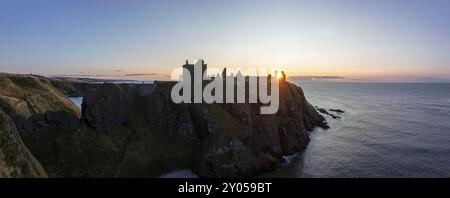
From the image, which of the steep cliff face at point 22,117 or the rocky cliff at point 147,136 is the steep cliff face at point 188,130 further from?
the steep cliff face at point 22,117

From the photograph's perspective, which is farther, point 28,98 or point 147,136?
point 28,98

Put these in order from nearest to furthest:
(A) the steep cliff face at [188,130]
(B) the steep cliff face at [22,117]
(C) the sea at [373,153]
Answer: (B) the steep cliff face at [22,117] < (A) the steep cliff face at [188,130] < (C) the sea at [373,153]

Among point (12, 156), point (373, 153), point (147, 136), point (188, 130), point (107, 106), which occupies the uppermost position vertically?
point (107, 106)

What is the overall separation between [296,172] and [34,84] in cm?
9042

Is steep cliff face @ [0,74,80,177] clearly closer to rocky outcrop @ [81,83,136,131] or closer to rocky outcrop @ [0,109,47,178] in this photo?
rocky outcrop @ [0,109,47,178]

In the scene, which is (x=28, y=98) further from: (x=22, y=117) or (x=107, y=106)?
(x=107, y=106)

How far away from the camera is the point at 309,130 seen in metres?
110

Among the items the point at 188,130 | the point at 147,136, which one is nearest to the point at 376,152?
the point at 188,130

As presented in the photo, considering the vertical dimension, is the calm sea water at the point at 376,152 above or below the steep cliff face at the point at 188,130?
below

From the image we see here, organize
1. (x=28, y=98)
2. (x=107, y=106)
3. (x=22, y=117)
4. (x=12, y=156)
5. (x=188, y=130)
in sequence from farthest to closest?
1. (x=28, y=98)
2. (x=188, y=130)
3. (x=107, y=106)
4. (x=22, y=117)
5. (x=12, y=156)

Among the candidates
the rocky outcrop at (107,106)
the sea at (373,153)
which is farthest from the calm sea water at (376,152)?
the rocky outcrop at (107,106)

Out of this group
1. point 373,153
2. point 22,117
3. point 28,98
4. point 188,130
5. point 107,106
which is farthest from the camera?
point 28,98
